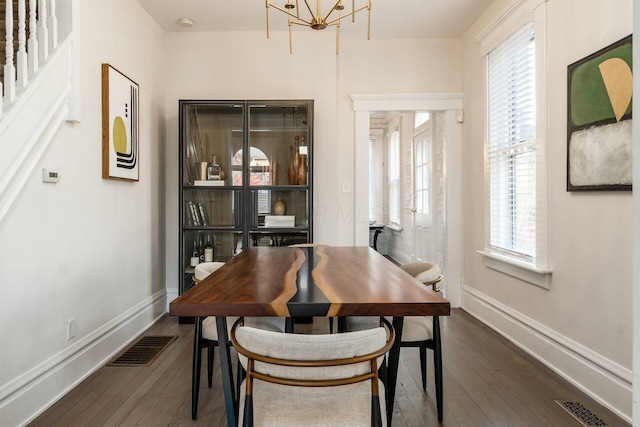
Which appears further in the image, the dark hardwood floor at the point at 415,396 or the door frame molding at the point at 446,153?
the door frame molding at the point at 446,153

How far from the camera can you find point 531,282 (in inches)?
115

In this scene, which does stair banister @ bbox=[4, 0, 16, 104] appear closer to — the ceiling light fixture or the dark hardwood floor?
the dark hardwood floor

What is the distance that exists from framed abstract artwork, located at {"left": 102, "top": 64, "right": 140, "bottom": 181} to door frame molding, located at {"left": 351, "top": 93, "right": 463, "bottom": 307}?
2123mm

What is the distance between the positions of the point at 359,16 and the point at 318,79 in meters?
0.72

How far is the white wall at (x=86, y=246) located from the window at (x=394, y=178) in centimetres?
433

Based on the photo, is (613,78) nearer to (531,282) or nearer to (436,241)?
(531,282)

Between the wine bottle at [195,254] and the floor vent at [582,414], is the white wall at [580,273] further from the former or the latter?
the wine bottle at [195,254]

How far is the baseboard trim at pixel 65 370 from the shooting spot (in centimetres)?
196

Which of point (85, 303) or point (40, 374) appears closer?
point (40, 374)

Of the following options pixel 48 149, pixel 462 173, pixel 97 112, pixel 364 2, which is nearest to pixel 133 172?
pixel 97 112

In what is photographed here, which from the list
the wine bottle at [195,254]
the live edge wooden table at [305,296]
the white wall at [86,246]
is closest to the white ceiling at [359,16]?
the white wall at [86,246]

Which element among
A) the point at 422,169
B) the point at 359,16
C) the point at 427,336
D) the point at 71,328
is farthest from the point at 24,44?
the point at 422,169

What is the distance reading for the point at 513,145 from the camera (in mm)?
3201

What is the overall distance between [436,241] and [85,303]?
12.3ft
